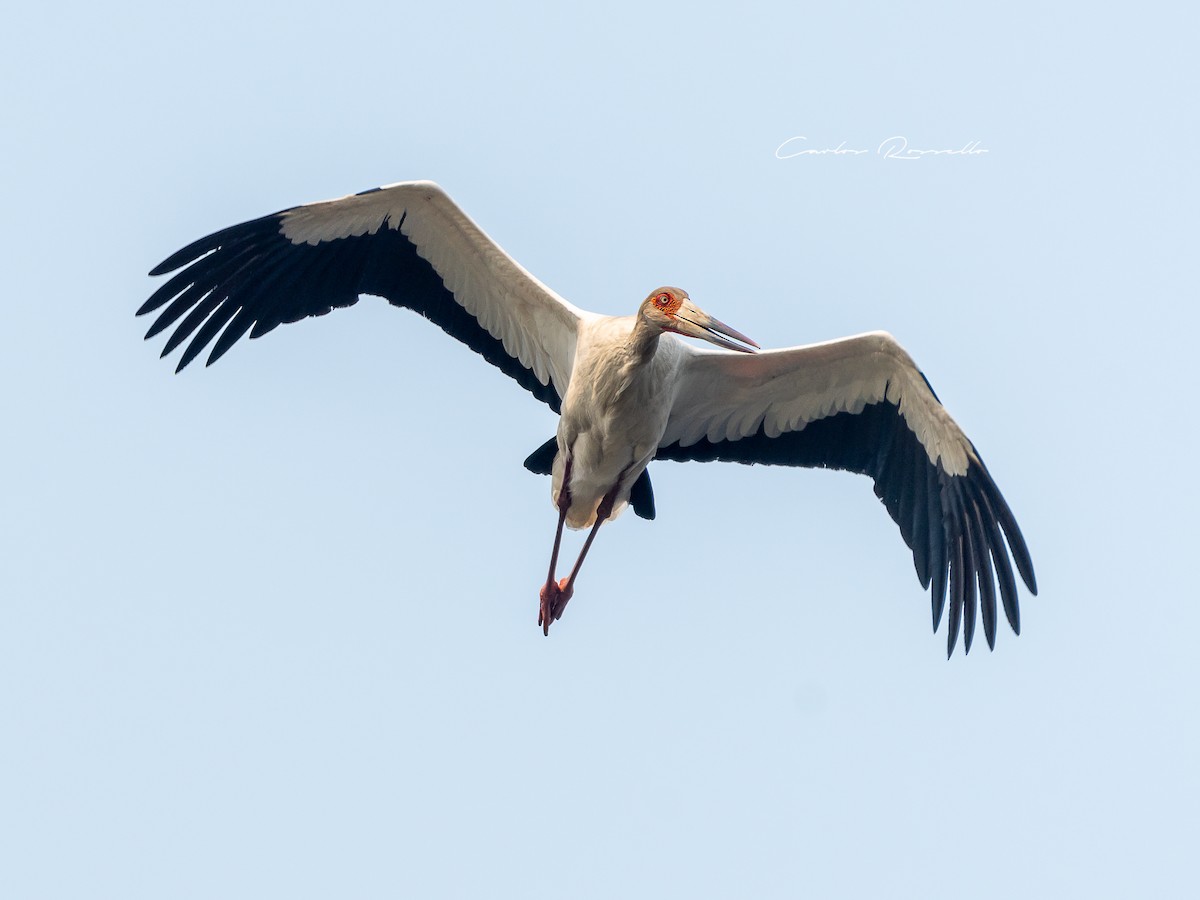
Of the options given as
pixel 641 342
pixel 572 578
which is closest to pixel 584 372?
pixel 641 342

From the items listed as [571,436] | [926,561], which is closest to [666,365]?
[571,436]

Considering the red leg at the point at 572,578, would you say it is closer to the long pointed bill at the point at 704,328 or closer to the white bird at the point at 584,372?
the white bird at the point at 584,372

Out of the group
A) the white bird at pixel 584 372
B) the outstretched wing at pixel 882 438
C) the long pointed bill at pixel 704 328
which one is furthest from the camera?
the outstretched wing at pixel 882 438

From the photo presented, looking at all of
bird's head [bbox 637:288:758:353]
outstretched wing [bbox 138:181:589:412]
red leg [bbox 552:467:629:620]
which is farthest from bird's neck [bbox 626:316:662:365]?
red leg [bbox 552:467:629:620]

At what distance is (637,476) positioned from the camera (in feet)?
39.0

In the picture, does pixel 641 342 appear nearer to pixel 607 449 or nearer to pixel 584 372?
pixel 584 372

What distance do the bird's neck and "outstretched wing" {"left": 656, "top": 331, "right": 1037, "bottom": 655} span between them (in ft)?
2.31

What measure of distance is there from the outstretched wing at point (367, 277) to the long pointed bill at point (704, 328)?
1134 millimetres

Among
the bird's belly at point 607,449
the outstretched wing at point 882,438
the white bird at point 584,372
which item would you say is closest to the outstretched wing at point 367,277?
the white bird at point 584,372

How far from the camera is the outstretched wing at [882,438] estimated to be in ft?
38.6

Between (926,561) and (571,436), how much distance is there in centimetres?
262

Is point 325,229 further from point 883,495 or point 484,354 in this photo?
point 883,495

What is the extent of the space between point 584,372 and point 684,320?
0.88 metres

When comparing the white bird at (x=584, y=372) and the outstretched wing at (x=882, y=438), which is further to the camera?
the outstretched wing at (x=882, y=438)
